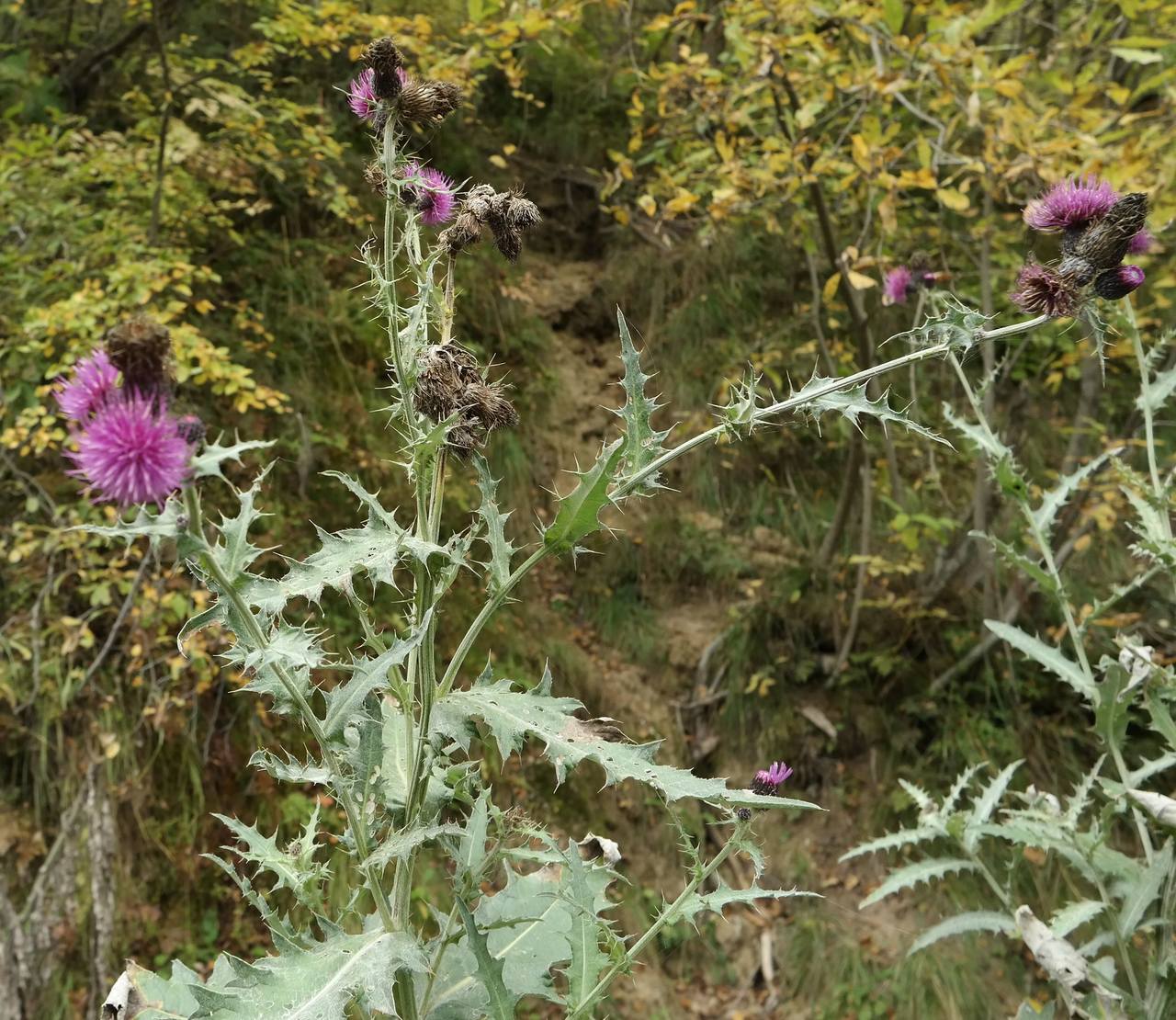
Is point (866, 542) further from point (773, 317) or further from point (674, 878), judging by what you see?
point (773, 317)

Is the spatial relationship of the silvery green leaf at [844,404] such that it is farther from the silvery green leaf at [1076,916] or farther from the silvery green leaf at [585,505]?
the silvery green leaf at [1076,916]

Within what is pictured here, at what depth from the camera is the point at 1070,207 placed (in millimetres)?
1416

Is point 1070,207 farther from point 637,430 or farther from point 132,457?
point 132,457

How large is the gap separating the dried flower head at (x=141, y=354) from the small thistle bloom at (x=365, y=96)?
0.57 m

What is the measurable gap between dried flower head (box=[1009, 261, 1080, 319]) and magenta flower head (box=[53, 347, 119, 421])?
45.5 inches

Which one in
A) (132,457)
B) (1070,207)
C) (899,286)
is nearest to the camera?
(132,457)

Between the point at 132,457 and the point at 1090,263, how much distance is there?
1.28m

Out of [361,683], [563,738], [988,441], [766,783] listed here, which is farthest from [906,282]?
[361,683]

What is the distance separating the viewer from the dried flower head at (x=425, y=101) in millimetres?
1228

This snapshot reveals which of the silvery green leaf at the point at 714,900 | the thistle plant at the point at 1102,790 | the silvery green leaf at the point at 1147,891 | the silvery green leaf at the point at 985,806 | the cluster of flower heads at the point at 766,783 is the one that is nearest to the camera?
the silvery green leaf at the point at 714,900

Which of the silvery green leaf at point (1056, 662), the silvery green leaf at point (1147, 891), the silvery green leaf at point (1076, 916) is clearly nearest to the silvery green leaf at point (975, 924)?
the silvery green leaf at point (1076, 916)

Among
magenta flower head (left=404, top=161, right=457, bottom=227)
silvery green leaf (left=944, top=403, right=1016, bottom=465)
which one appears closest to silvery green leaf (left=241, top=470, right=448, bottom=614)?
magenta flower head (left=404, top=161, right=457, bottom=227)

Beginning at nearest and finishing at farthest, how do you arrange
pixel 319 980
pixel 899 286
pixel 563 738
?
pixel 319 980 < pixel 563 738 < pixel 899 286

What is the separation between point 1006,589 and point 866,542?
88 centimetres
